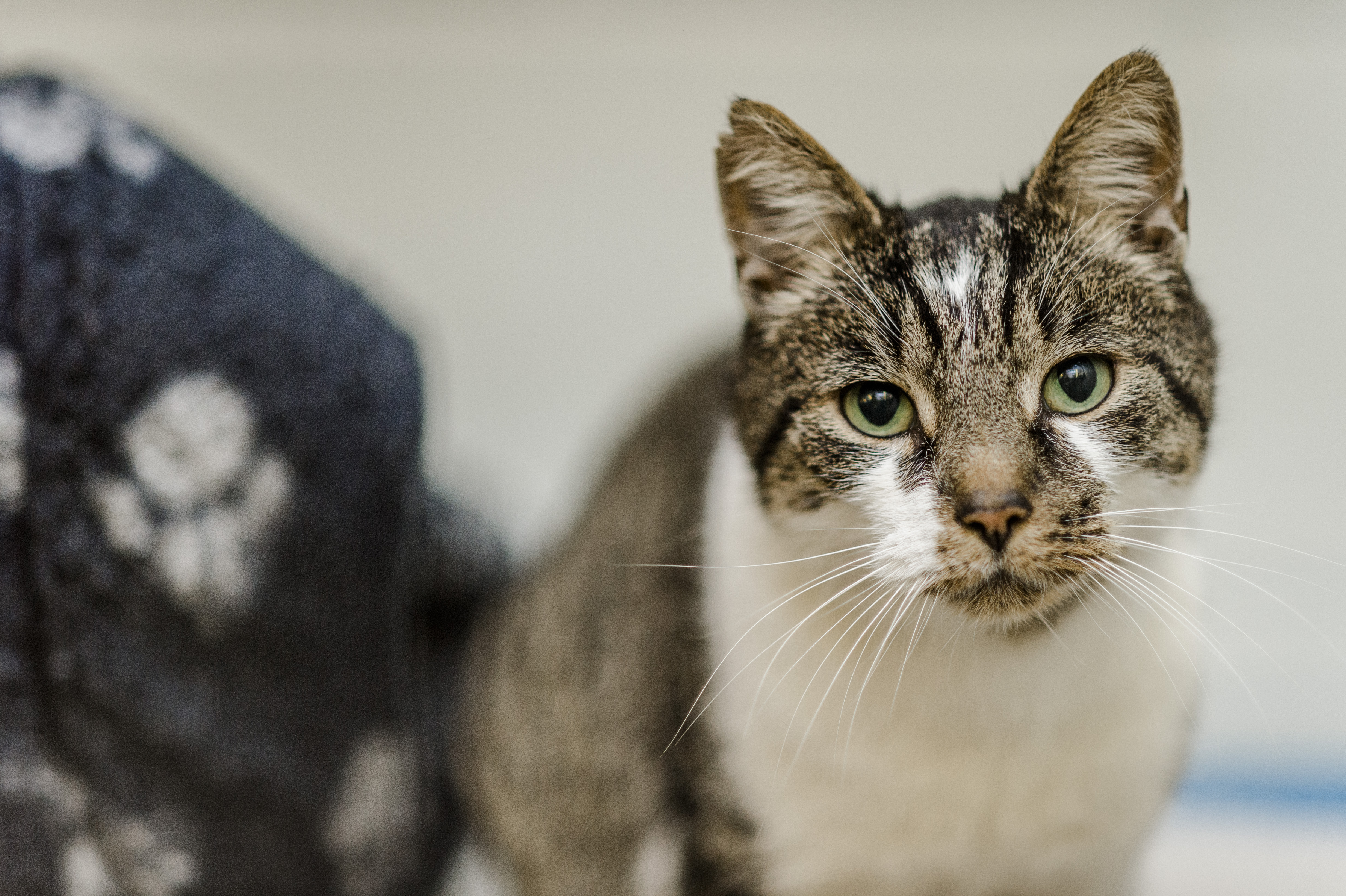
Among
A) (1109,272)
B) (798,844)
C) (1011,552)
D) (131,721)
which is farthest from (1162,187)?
(131,721)

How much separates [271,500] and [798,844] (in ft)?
1.93

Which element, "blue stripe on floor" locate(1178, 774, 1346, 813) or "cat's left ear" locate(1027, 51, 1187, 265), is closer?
"cat's left ear" locate(1027, 51, 1187, 265)

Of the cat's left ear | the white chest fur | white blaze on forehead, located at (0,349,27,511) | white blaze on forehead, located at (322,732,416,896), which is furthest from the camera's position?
white blaze on forehead, located at (322,732,416,896)

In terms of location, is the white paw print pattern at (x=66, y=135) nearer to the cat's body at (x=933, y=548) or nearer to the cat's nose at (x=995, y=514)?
the cat's body at (x=933, y=548)

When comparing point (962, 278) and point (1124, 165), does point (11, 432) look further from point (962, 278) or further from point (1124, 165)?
point (1124, 165)

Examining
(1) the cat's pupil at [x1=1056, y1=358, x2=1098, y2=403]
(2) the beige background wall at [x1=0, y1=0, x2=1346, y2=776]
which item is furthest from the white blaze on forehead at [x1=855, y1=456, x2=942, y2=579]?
(2) the beige background wall at [x1=0, y1=0, x2=1346, y2=776]

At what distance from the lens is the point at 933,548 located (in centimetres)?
63

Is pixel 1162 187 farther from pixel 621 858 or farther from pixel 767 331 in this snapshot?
pixel 621 858

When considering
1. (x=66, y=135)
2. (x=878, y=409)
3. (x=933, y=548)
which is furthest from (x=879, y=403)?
(x=66, y=135)

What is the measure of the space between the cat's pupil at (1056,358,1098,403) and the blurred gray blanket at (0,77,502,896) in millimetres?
661

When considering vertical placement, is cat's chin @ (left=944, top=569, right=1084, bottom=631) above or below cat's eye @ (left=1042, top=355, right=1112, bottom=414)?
below

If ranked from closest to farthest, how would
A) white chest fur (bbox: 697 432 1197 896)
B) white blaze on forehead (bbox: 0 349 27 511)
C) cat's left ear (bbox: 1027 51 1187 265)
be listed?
cat's left ear (bbox: 1027 51 1187 265)
white chest fur (bbox: 697 432 1197 896)
white blaze on forehead (bbox: 0 349 27 511)

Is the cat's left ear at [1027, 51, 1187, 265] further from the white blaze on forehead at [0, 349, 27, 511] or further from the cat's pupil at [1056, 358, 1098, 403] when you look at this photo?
the white blaze on forehead at [0, 349, 27, 511]

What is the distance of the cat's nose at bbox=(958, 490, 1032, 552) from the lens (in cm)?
60
